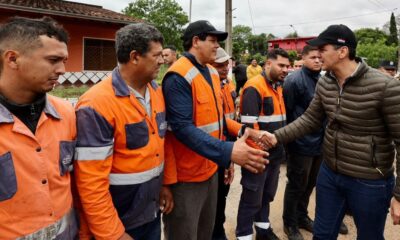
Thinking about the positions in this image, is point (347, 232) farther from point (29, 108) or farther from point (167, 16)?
point (167, 16)

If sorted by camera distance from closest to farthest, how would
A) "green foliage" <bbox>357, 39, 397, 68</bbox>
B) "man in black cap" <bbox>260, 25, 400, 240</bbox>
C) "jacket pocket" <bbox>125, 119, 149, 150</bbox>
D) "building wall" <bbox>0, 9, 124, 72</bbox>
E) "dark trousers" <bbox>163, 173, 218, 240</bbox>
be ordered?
"jacket pocket" <bbox>125, 119, 149, 150</bbox> → "man in black cap" <bbox>260, 25, 400, 240</bbox> → "dark trousers" <bbox>163, 173, 218, 240</bbox> → "building wall" <bbox>0, 9, 124, 72</bbox> → "green foliage" <bbox>357, 39, 397, 68</bbox>

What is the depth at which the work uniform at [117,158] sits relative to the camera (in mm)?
1827

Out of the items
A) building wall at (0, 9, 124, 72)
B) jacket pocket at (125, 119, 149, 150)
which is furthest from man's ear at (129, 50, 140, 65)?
building wall at (0, 9, 124, 72)

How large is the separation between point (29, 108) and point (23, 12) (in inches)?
371

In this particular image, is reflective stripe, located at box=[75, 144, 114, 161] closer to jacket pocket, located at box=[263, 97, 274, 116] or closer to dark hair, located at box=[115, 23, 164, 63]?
dark hair, located at box=[115, 23, 164, 63]

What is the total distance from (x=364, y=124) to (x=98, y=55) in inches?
397

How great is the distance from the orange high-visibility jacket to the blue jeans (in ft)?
3.63

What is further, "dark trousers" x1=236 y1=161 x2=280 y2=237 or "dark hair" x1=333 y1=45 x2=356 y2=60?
"dark trousers" x1=236 y1=161 x2=280 y2=237

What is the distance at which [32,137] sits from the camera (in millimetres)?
1510

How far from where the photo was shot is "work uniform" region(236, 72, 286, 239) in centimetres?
346

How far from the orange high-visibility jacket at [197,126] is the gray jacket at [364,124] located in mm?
1045

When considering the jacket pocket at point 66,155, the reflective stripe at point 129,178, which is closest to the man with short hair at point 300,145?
the reflective stripe at point 129,178

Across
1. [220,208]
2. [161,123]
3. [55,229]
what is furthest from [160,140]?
[220,208]

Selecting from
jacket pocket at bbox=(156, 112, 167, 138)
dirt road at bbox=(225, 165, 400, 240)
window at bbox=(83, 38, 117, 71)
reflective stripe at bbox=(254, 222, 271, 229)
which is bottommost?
dirt road at bbox=(225, 165, 400, 240)
